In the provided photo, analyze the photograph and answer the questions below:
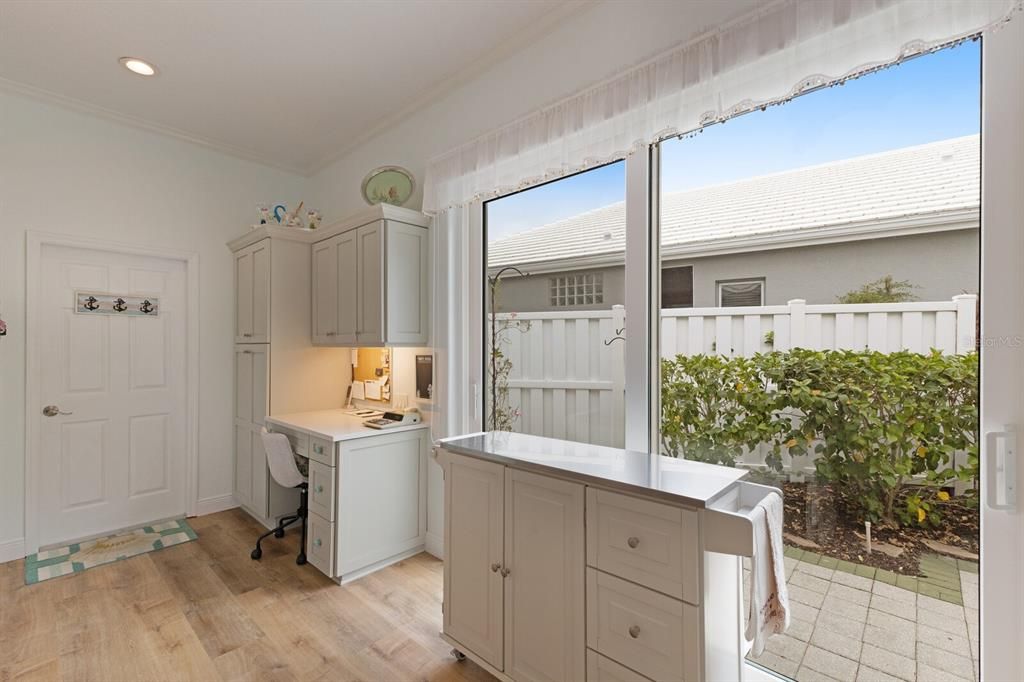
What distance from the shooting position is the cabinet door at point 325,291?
10.8 ft

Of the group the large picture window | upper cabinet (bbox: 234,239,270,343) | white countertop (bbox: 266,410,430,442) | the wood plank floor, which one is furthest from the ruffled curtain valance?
the wood plank floor

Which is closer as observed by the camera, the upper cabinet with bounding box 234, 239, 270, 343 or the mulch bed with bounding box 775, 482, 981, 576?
the mulch bed with bounding box 775, 482, 981, 576

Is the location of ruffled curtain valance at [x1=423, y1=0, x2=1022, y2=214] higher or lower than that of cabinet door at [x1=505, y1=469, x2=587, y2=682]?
higher

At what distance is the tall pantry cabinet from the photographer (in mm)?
3359

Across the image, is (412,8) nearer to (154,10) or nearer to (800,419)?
(154,10)

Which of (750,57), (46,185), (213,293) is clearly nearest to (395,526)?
(213,293)

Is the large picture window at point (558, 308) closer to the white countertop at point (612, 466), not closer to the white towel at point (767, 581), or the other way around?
the white countertop at point (612, 466)

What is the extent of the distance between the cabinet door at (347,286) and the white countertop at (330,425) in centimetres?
52

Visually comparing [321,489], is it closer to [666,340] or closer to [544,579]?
[544,579]

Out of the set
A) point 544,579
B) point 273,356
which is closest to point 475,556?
point 544,579

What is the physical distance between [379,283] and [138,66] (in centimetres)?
179

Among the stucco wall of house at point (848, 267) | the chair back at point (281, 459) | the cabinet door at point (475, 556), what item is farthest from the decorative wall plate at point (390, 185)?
the cabinet door at point (475, 556)

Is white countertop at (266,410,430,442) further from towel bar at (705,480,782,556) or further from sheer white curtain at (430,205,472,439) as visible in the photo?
towel bar at (705,480,782,556)

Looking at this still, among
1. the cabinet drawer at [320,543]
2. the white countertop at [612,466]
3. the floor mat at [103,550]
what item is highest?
the white countertop at [612,466]
